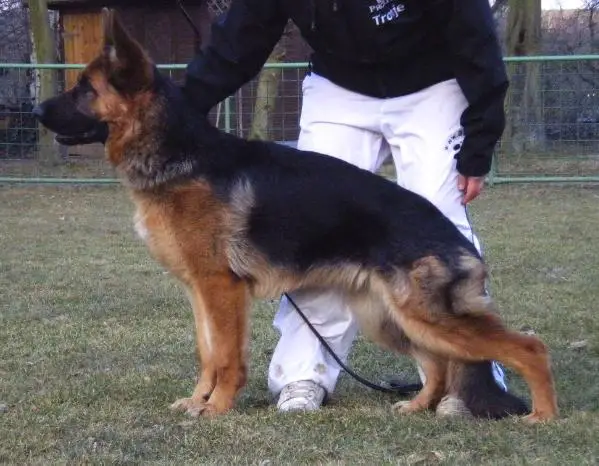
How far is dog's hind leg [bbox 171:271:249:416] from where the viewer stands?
4.07 meters

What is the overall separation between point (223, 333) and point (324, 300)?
599mm

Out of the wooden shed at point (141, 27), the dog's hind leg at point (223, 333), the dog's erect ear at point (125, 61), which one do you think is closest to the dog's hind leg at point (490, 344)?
the dog's hind leg at point (223, 333)

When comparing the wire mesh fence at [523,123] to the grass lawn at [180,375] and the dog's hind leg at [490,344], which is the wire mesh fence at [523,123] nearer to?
the grass lawn at [180,375]

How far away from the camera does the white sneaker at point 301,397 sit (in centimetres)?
421

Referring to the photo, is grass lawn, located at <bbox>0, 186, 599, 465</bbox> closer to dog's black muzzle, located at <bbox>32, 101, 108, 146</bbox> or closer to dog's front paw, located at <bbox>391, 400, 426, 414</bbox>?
dog's front paw, located at <bbox>391, 400, 426, 414</bbox>

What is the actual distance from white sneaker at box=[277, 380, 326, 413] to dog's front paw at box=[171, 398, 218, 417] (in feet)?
1.04

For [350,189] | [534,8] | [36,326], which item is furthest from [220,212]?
[534,8]

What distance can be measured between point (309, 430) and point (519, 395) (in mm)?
1190

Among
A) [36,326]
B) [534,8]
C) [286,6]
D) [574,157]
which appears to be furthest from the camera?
[534,8]

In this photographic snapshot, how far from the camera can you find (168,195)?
13.4 ft

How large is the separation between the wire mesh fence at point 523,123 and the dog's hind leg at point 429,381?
9264 millimetres

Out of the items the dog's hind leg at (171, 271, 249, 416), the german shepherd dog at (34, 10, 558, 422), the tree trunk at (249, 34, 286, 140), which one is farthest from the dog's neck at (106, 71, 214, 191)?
the tree trunk at (249, 34, 286, 140)

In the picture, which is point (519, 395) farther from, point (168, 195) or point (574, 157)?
point (574, 157)

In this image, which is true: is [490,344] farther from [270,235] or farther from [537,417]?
[270,235]
